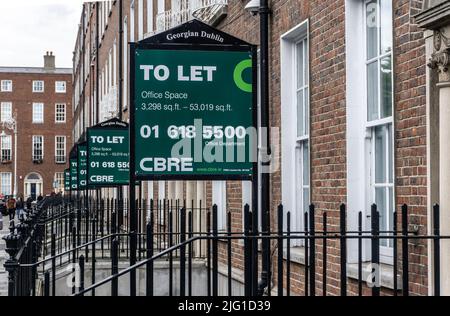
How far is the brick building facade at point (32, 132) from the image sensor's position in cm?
7919

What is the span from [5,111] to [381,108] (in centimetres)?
7774

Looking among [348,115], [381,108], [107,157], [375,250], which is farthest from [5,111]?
[375,250]

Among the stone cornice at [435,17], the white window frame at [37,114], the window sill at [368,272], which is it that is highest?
the white window frame at [37,114]

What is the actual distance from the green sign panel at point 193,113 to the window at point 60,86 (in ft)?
254

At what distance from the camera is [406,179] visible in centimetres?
662

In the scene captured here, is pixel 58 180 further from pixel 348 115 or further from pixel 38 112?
pixel 348 115

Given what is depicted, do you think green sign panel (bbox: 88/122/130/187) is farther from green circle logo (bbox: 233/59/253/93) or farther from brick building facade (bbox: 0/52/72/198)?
brick building facade (bbox: 0/52/72/198)

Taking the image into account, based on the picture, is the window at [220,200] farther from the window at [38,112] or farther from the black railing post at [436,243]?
the window at [38,112]

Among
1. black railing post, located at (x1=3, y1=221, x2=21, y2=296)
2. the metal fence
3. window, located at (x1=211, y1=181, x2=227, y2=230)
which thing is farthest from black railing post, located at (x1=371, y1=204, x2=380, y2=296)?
window, located at (x1=211, y1=181, x2=227, y2=230)

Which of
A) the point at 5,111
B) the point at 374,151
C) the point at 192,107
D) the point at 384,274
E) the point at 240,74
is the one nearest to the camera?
the point at 192,107

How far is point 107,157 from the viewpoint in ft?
50.4

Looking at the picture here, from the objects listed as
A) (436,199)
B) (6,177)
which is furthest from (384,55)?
(6,177)

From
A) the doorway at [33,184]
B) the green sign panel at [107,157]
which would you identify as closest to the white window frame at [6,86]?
the doorway at [33,184]
